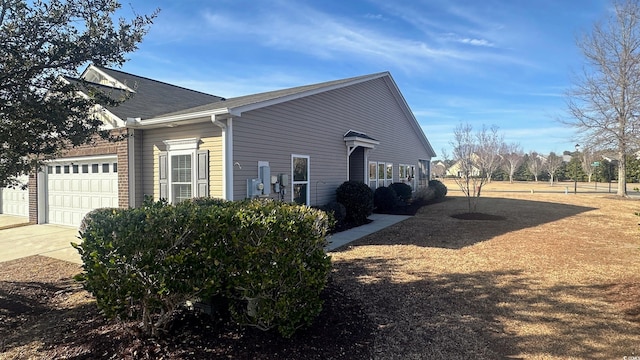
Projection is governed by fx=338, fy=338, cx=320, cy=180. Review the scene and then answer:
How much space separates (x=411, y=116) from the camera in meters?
18.4

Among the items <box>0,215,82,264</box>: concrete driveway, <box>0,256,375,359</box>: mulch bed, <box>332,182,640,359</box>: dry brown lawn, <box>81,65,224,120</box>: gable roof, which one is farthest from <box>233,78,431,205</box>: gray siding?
<box>0,256,375,359</box>: mulch bed

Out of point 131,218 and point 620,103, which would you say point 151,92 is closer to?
point 131,218

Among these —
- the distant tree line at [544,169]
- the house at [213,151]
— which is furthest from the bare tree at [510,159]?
the house at [213,151]

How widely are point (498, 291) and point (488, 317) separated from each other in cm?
106

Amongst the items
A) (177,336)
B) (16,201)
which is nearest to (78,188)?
(16,201)

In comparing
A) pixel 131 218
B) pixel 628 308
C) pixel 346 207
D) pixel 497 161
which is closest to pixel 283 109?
pixel 346 207

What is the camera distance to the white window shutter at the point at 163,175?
354 inches

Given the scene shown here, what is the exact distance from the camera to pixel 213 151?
8.13m

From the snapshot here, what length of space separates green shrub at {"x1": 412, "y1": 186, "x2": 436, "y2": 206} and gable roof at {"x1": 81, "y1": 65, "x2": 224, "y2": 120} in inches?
Result: 439

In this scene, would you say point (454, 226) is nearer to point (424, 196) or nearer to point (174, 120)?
point (424, 196)

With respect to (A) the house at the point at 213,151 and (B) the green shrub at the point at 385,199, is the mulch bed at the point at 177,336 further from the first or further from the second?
(B) the green shrub at the point at 385,199

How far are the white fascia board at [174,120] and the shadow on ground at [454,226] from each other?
14.8 feet

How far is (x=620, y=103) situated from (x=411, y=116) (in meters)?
13.6

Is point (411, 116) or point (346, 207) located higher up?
point (411, 116)
